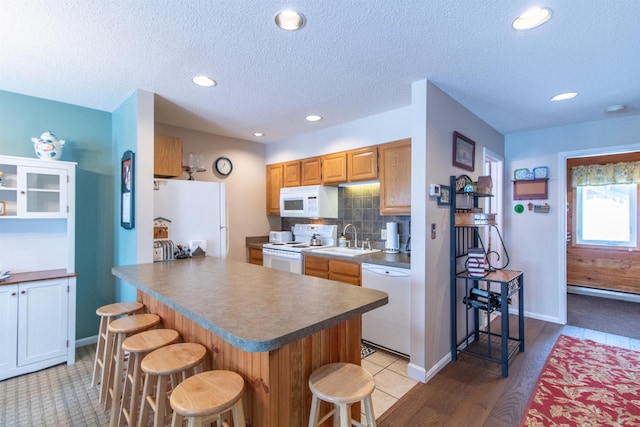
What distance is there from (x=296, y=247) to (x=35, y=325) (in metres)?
2.51

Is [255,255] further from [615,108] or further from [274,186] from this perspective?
[615,108]

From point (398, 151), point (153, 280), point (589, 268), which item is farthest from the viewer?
point (589, 268)

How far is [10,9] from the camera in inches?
62.5

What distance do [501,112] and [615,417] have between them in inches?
105

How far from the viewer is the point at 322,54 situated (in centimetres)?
203

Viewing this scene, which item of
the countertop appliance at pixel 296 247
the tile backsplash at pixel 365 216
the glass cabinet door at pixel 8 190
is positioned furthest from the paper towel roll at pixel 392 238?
the glass cabinet door at pixel 8 190

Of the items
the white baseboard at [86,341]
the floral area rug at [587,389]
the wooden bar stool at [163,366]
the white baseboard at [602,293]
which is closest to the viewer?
the wooden bar stool at [163,366]

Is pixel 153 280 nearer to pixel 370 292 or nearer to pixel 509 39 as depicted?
pixel 370 292

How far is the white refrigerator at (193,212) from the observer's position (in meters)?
2.81

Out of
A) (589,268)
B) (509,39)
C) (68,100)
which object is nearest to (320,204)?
(509,39)

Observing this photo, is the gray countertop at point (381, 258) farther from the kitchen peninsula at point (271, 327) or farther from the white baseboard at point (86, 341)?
the white baseboard at point (86, 341)

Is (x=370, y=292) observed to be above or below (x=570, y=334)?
above

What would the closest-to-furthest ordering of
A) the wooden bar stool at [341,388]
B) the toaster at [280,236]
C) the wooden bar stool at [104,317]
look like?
the wooden bar stool at [341,388] → the wooden bar stool at [104,317] → the toaster at [280,236]

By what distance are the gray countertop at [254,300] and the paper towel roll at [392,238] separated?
5.15 ft
